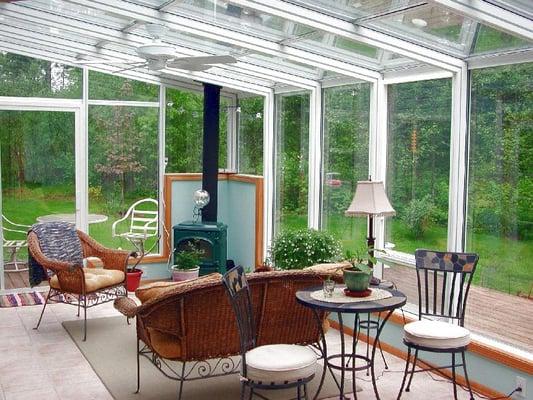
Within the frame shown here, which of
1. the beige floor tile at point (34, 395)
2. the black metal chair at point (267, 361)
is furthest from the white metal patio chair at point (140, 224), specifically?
the black metal chair at point (267, 361)

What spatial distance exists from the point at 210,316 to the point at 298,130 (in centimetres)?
387

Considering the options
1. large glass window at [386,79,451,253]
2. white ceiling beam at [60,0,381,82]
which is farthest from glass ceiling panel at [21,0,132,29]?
large glass window at [386,79,451,253]

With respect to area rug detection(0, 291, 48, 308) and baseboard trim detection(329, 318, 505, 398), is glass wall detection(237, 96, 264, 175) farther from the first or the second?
baseboard trim detection(329, 318, 505, 398)

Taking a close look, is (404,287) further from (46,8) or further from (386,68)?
(46,8)

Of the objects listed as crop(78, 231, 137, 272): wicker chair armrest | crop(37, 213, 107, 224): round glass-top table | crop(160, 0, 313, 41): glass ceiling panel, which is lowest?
crop(78, 231, 137, 272): wicker chair armrest

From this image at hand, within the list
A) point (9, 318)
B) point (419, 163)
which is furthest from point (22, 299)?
point (419, 163)

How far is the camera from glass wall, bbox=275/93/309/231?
7.80 m

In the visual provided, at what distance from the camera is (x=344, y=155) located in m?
7.00

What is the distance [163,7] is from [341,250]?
2.89m

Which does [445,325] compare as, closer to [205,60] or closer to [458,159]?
[458,159]

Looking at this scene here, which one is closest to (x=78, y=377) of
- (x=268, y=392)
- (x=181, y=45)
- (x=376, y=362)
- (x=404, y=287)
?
(x=268, y=392)

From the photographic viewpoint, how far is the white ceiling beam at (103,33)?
6.21 meters

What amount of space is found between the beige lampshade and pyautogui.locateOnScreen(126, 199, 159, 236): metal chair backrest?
4225 millimetres

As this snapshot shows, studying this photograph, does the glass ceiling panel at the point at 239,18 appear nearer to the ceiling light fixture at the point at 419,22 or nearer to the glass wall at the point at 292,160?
the ceiling light fixture at the point at 419,22
